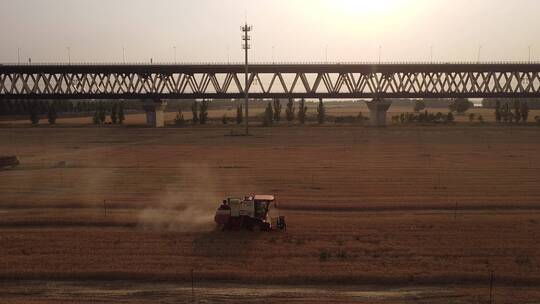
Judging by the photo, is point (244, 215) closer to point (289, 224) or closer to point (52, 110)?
point (289, 224)

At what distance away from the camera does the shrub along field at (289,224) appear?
15.5 metres

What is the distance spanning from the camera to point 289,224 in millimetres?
21406

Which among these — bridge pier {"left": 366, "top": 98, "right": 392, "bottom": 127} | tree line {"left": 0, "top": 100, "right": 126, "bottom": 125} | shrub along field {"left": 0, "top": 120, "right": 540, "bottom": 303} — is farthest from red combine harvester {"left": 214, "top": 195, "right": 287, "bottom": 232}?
tree line {"left": 0, "top": 100, "right": 126, "bottom": 125}

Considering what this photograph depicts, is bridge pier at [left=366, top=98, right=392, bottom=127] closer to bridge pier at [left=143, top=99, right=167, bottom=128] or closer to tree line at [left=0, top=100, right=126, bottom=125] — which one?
bridge pier at [left=143, top=99, right=167, bottom=128]

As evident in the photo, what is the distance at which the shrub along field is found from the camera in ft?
50.8

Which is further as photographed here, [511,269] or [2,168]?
[2,168]

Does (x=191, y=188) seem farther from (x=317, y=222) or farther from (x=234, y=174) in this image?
(x=317, y=222)

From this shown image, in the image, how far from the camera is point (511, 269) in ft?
52.4

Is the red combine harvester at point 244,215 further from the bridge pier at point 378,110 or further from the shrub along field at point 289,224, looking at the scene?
the bridge pier at point 378,110

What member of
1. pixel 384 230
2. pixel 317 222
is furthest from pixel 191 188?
pixel 384 230

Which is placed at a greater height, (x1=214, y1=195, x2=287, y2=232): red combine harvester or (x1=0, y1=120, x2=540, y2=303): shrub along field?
(x1=214, y1=195, x2=287, y2=232): red combine harvester

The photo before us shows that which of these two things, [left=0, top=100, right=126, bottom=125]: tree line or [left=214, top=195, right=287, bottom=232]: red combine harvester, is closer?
[left=214, top=195, right=287, bottom=232]: red combine harvester

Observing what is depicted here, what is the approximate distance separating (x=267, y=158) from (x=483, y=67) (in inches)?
2275

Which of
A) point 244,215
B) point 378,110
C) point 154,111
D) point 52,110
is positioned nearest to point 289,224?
point 244,215
